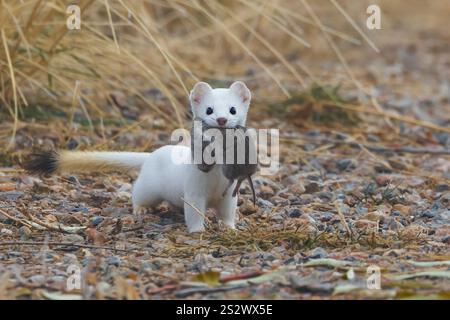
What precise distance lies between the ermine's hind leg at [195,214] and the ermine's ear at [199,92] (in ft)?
1.12

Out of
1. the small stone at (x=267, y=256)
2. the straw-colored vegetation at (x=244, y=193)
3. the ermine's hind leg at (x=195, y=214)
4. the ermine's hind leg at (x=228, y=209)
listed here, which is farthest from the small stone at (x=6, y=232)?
the small stone at (x=267, y=256)

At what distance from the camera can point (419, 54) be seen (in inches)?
323

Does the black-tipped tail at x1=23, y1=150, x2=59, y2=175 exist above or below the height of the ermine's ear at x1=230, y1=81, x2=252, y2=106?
below

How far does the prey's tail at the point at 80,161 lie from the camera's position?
3799 mm

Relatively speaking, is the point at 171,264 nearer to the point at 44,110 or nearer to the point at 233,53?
the point at 44,110

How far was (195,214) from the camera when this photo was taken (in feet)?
11.6

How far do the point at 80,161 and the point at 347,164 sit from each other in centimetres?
148

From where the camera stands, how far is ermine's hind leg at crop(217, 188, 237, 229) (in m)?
3.58

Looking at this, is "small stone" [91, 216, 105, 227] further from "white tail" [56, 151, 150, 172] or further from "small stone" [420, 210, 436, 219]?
"small stone" [420, 210, 436, 219]

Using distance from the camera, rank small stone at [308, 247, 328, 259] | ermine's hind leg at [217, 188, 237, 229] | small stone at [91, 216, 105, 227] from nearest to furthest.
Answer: small stone at [308, 247, 328, 259], ermine's hind leg at [217, 188, 237, 229], small stone at [91, 216, 105, 227]

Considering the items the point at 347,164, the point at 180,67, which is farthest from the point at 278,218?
the point at 180,67

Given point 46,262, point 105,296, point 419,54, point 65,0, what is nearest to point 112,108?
point 65,0

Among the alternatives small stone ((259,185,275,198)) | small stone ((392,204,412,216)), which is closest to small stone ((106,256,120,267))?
small stone ((259,185,275,198))

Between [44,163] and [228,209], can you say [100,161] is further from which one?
[228,209]
